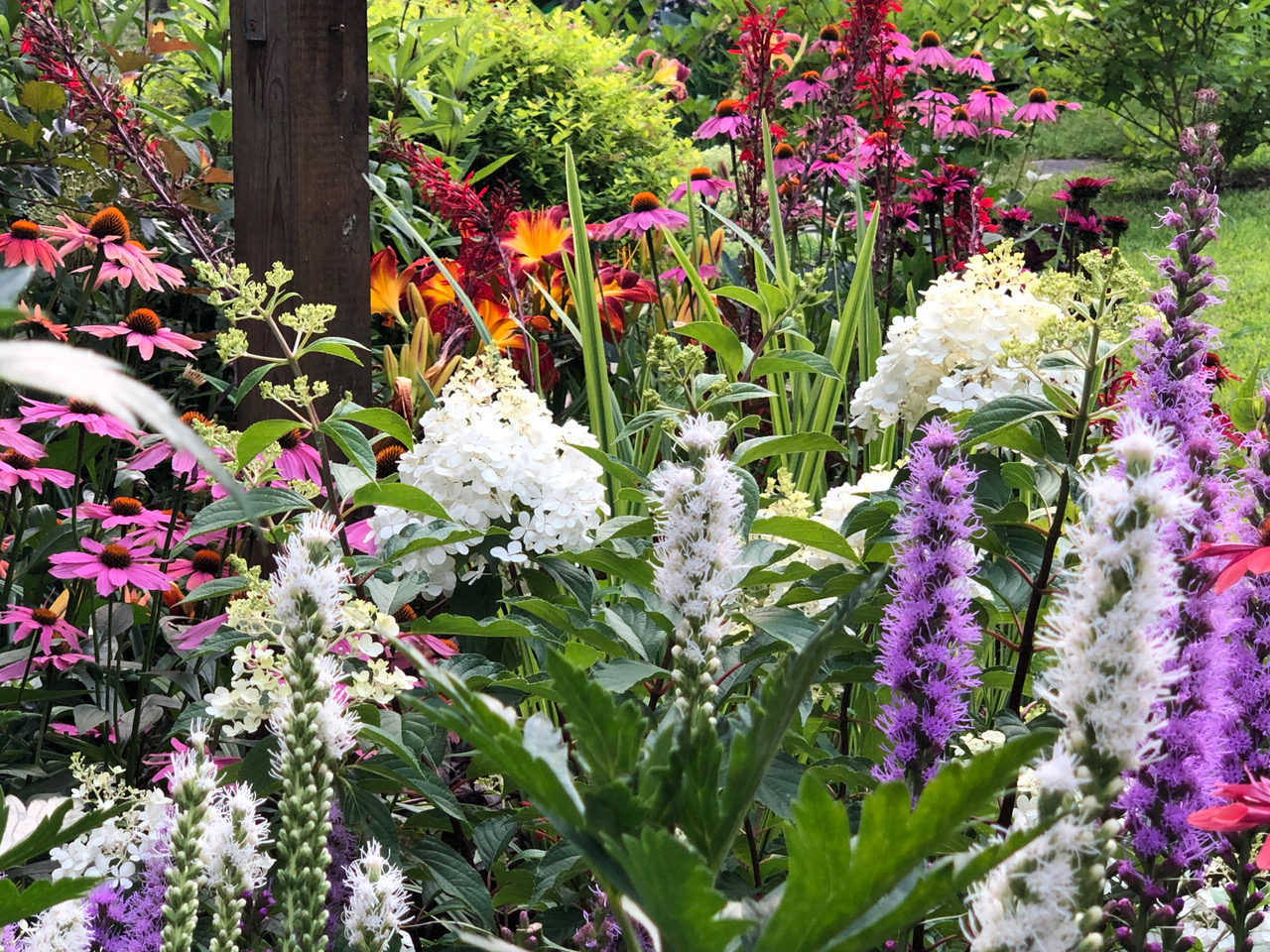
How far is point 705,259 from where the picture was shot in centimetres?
339

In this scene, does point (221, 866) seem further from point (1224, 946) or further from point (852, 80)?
point (852, 80)

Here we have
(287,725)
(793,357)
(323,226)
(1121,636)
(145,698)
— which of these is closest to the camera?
(1121,636)

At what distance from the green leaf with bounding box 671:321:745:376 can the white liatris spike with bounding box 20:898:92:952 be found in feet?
3.29

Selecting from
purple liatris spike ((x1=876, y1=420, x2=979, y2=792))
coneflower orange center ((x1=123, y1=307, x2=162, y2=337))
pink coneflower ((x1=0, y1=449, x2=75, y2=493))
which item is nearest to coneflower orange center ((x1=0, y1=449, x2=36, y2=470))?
pink coneflower ((x1=0, y1=449, x2=75, y2=493))

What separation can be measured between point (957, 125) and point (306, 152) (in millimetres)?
2834

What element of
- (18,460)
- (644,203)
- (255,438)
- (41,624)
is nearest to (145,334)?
(18,460)

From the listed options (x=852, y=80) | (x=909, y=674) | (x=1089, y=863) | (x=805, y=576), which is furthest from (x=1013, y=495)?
(x=852, y=80)

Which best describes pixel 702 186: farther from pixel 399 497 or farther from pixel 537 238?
pixel 399 497

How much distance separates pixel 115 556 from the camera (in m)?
1.80

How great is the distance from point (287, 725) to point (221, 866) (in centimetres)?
15

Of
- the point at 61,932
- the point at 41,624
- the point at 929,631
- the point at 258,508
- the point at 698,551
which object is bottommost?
the point at 41,624

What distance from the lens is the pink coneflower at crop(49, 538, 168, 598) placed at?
5.82ft

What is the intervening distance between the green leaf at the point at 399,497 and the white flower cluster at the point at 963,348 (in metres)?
0.73

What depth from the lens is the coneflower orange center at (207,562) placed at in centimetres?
192
